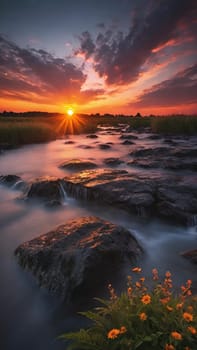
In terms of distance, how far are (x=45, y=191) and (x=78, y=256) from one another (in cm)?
469

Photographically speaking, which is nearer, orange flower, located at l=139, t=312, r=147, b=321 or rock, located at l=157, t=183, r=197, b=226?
orange flower, located at l=139, t=312, r=147, b=321

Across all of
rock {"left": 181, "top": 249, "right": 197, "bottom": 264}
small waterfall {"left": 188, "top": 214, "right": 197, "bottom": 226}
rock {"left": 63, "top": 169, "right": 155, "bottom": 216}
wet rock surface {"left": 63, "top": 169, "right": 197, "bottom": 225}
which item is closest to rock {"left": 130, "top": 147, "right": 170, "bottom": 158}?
wet rock surface {"left": 63, "top": 169, "right": 197, "bottom": 225}

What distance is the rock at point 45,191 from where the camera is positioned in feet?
25.8

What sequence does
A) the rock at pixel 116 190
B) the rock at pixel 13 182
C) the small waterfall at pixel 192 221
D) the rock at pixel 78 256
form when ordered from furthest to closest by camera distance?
the rock at pixel 13 182, the rock at pixel 116 190, the small waterfall at pixel 192 221, the rock at pixel 78 256

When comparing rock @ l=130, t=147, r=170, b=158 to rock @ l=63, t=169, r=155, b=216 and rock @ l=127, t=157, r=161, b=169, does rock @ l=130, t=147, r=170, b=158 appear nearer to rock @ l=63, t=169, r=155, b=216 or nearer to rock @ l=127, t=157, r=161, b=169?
rock @ l=127, t=157, r=161, b=169

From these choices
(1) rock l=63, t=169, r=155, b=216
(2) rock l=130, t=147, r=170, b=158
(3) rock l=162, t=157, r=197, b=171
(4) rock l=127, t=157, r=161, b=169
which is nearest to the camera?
(1) rock l=63, t=169, r=155, b=216

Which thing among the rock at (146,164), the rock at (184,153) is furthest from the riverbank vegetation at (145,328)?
the rock at (184,153)

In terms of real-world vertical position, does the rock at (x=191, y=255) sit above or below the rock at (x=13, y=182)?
below

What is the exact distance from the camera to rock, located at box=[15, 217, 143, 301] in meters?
3.47

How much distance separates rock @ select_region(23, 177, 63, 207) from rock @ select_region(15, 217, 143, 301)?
3308mm

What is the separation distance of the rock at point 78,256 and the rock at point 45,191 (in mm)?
3308

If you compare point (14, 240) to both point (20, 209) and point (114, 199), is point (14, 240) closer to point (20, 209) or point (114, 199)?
point (20, 209)

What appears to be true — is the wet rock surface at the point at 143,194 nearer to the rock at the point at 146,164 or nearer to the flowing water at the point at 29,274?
the flowing water at the point at 29,274

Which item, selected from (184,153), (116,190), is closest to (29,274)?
(116,190)
